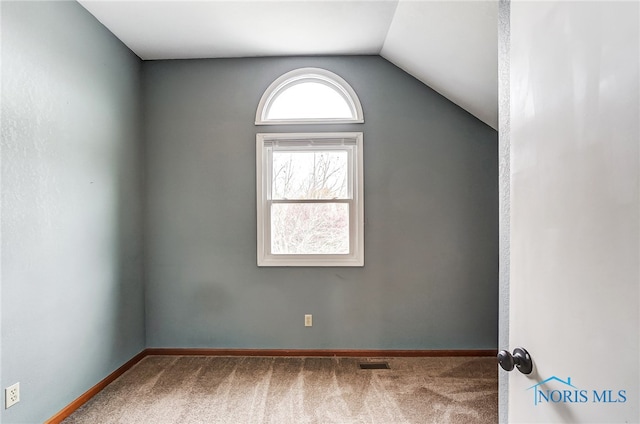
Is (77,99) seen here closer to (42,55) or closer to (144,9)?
(42,55)

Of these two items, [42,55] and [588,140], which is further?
[42,55]

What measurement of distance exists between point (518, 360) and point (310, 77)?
120 inches

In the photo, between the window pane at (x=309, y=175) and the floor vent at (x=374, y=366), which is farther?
the window pane at (x=309, y=175)

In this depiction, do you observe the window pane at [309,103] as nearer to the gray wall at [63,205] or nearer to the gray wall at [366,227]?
the gray wall at [366,227]

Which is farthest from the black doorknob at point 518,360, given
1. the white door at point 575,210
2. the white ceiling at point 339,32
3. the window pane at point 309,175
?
the window pane at point 309,175

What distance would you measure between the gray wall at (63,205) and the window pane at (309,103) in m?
1.28

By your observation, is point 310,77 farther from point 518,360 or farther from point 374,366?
point 518,360

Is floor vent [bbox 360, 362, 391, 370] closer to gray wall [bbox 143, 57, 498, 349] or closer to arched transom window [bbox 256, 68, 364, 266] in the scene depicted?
gray wall [bbox 143, 57, 498, 349]

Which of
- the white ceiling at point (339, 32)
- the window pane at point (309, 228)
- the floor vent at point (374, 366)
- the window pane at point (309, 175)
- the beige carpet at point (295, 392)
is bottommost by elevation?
the beige carpet at point (295, 392)

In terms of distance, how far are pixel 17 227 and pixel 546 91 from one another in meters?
2.43

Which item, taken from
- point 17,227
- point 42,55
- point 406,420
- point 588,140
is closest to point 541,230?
point 588,140

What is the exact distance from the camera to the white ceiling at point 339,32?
98.3 inches

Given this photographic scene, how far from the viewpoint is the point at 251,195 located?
3.46 meters

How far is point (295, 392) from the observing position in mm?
2758
